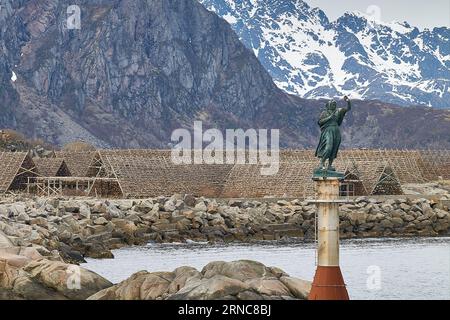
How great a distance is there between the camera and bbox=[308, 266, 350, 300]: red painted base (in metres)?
18.7

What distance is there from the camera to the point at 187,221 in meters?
51.4

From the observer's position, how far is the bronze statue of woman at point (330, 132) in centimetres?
1920

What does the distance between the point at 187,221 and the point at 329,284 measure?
3279 centimetres

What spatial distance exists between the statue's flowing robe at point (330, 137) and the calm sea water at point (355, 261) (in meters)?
12.8

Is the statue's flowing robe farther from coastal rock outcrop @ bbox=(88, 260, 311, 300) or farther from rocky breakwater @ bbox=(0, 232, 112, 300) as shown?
rocky breakwater @ bbox=(0, 232, 112, 300)

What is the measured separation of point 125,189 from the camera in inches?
2598

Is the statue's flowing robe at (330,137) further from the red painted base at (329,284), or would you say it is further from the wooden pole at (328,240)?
the red painted base at (329,284)

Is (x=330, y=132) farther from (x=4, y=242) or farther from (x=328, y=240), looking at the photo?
(x=4, y=242)

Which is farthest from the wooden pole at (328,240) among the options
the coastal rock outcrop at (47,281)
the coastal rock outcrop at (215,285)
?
the coastal rock outcrop at (47,281)
